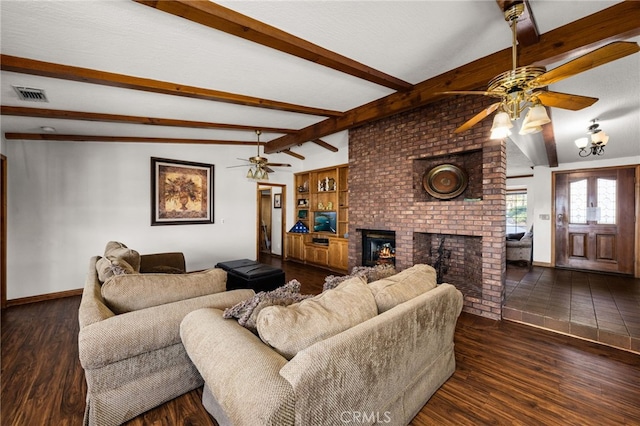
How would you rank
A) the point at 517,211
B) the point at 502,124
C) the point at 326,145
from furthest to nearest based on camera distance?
the point at 517,211 < the point at 326,145 < the point at 502,124

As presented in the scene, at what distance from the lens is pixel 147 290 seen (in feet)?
6.09

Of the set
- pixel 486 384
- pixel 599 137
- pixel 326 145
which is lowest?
pixel 486 384

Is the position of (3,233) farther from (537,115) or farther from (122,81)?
(537,115)

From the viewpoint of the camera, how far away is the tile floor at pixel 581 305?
2662 millimetres

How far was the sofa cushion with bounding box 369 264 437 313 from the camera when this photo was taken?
1.68 meters

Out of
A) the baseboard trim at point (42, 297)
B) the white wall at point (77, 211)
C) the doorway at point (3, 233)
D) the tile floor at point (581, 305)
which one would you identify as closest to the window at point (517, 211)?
the tile floor at point (581, 305)

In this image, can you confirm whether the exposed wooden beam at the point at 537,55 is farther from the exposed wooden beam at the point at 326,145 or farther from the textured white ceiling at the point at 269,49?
the exposed wooden beam at the point at 326,145

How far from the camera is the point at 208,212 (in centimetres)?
562

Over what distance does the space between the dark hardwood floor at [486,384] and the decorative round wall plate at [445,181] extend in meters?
1.77

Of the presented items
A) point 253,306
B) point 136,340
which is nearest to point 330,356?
point 253,306

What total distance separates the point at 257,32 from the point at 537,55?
89.5 inches

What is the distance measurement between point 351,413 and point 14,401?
238 centimetres

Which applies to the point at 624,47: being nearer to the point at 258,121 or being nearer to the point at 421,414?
the point at 421,414

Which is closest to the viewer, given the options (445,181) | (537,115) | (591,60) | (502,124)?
(591,60)
